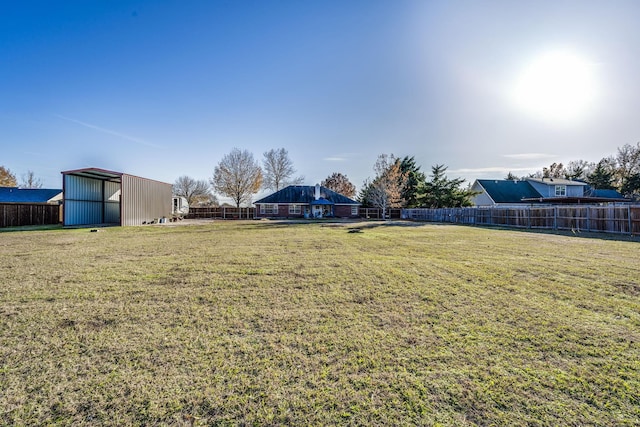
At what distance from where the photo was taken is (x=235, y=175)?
4500 centimetres

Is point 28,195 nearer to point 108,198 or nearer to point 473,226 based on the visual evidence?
point 108,198

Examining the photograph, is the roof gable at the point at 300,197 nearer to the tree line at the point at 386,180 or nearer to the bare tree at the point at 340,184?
the tree line at the point at 386,180

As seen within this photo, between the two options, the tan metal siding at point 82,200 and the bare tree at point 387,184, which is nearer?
the tan metal siding at point 82,200

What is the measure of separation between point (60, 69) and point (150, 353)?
63.5ft

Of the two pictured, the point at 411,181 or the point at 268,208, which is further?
the point at 411,181

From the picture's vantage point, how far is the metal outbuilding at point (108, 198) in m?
19.2

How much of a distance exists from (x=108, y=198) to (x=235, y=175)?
2258 cm

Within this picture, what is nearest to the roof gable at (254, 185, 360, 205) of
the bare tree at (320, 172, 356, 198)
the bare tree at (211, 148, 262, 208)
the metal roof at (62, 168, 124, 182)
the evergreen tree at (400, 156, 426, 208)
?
the evergreen tree at (400, 156, 426, 208)

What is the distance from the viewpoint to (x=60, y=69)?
14656 millimetres

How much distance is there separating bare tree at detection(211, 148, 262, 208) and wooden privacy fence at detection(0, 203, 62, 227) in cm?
2392

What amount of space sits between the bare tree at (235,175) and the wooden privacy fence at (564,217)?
3179 centimetres

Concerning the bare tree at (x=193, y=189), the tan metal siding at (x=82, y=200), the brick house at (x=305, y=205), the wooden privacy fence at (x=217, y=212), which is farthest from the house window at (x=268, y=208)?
the bare tree at (x=193, y=189)

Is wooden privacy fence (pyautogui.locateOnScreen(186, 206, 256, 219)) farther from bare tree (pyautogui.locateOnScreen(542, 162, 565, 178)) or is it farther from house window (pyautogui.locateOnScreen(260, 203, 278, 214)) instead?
bare tree (pyautogui.locateOnScreen(542, 162, 565, 178))

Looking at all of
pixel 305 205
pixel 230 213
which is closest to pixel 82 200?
pixel 230 213
